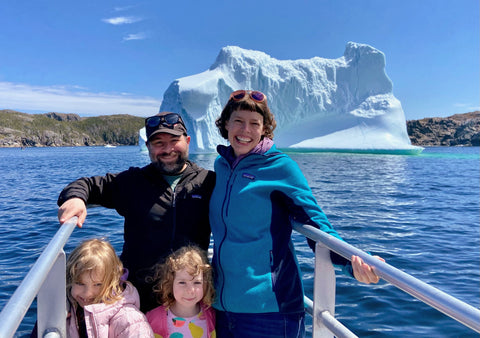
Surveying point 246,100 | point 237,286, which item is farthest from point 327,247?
point 246,100

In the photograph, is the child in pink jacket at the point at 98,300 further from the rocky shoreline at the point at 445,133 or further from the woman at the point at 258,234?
the rocky shoreline at the point at 445,133

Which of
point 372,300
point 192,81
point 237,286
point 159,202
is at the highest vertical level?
point 192,81

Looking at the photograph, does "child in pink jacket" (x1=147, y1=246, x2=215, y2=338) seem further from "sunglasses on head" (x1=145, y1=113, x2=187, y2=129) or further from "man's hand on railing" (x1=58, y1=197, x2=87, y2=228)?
"sunglasses on head" (x1=145, y1=113, x2=187, y2=129)

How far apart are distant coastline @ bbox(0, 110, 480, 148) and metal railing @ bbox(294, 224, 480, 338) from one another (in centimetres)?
8384

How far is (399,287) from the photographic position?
3.34ft

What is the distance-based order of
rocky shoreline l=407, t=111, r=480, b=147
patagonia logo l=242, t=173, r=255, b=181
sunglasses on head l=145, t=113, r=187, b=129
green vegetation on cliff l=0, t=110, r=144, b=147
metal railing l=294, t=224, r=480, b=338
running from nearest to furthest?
metal railing l=294, t=224, r=480, b=338
patagonia logo l=242, t=173, r=255, b=181
sunglasses on head l=145, t=113, r=187, b=129
rocky shoreline l=407, t=111, r=480, b=147
green vegetation on cliff l=0, t=110, r=144, b=147

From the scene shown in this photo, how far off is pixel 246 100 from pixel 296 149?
28.5 metres

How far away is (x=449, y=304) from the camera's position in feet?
2.72

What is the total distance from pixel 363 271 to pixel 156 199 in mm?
1002

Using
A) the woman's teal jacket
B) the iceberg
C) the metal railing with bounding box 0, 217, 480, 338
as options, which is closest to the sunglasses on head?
the woman's teal jacket

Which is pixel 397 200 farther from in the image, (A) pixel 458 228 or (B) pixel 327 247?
(B) pixel 327 247

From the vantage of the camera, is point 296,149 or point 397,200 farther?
point 296,149

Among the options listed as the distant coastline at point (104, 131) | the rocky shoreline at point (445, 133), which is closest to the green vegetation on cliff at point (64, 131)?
the distant coastline at point (104, 131)

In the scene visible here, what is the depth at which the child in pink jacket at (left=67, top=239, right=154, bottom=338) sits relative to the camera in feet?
4.80
